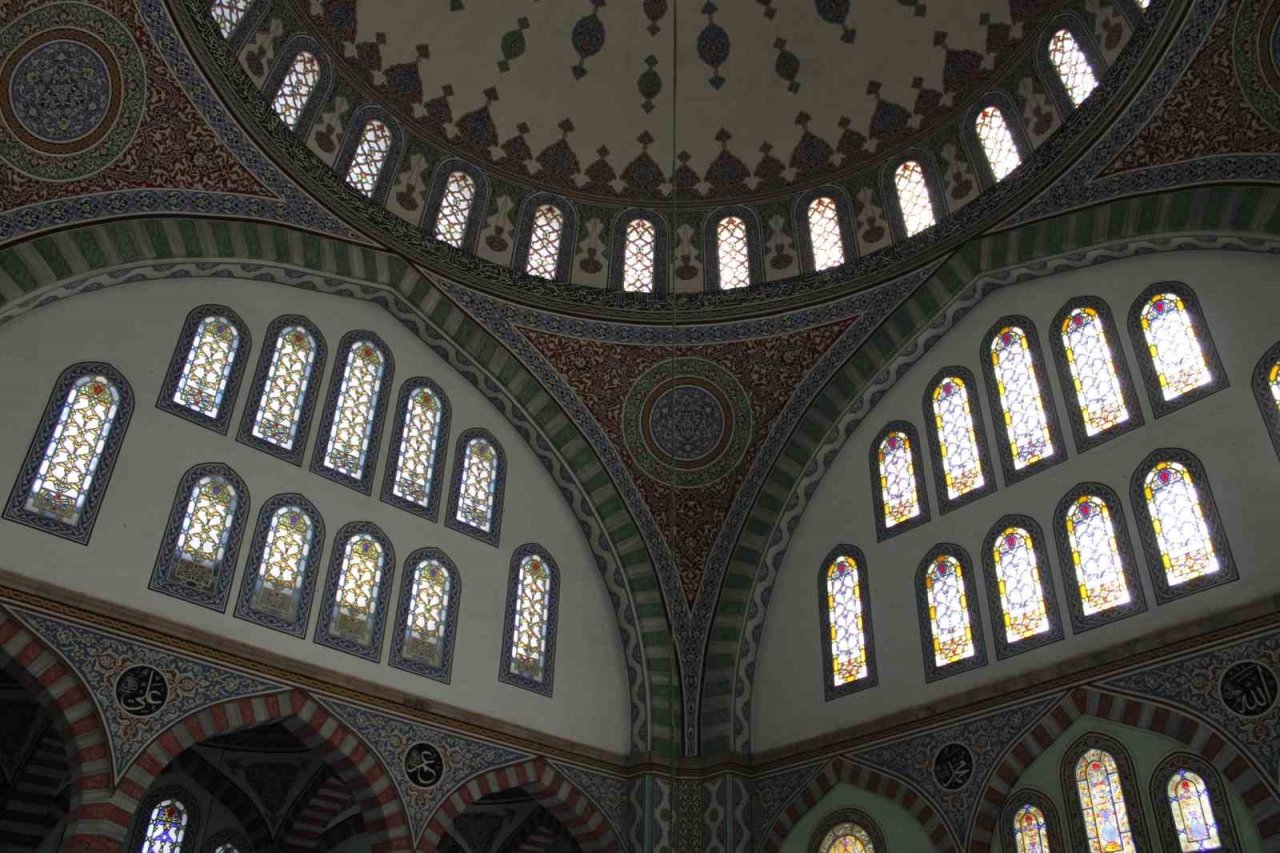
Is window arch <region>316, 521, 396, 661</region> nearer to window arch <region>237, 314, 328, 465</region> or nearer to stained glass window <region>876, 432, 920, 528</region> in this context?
window arch <region>237, 314, 328, 465</region>

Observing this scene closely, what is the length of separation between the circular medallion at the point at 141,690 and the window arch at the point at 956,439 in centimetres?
751

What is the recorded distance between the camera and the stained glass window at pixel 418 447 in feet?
38.0

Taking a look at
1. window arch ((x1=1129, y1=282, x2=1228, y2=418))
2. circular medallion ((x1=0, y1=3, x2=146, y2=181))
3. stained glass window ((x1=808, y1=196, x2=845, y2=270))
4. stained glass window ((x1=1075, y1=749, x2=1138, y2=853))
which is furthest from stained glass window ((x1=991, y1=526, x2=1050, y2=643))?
circular medallion ((x1=0, y1=3, x2=146, y2=181))

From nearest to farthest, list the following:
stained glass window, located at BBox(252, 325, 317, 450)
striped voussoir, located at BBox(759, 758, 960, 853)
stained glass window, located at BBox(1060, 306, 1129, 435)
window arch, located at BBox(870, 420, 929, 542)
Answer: striped voussoir, located at BBox(759, 758, 960, 853) → stained glass window, located at BBox(1060, 306, 1129, 435) → stained glass window, located at BBox(252, 325, 317, 450) → window arch, located at BBox(870, 420, 929, 542)

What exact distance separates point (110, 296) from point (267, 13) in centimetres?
348

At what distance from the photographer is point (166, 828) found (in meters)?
11.4

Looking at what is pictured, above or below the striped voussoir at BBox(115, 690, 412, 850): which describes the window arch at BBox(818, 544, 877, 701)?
above

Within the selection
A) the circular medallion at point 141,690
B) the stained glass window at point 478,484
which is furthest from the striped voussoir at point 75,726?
the stained glass window at point 478,484

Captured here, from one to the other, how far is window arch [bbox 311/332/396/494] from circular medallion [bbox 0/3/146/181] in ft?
9.90

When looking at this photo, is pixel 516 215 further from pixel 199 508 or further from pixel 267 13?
pixel 199 508

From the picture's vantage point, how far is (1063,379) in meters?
10.7

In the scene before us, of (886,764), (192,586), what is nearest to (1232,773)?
(886,764)

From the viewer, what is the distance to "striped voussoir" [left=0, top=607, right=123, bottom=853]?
8203 mm

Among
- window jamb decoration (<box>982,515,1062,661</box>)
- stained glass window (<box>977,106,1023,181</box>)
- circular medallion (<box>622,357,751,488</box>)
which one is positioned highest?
stained glass window (<box>977,106,1023,181</box>)
